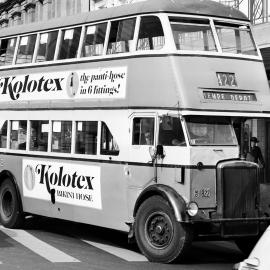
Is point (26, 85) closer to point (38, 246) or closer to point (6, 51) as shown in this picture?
point (6, 51)

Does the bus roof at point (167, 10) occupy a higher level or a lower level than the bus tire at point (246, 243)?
higher

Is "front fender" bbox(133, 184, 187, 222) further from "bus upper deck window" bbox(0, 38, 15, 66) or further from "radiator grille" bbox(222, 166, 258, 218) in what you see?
"bus upper deck window" bbox(0, 38, 15, 66)

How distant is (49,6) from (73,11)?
4.91 m

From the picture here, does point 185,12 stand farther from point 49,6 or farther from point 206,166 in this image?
point 49,6

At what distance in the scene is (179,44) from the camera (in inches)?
427

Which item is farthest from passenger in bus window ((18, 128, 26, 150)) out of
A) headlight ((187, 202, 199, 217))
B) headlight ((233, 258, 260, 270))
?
headlight ((233, 258, 260, 270))

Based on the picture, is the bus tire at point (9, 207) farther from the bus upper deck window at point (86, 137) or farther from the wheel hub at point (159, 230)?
the wheel hub at point (159, 230)

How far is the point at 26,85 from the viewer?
544 inches

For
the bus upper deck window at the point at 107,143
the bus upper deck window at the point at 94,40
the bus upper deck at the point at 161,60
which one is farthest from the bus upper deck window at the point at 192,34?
the bus upper deck window at the point at 107,143

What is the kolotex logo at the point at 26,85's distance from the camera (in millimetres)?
12992

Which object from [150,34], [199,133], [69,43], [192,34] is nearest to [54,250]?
[199,133]

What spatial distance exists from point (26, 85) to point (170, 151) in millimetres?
4539

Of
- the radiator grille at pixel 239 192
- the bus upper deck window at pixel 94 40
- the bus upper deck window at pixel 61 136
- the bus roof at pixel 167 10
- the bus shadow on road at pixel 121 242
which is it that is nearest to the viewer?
the radiator grille at pixel 239 192

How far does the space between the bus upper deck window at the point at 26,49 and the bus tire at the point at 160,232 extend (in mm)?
4842
